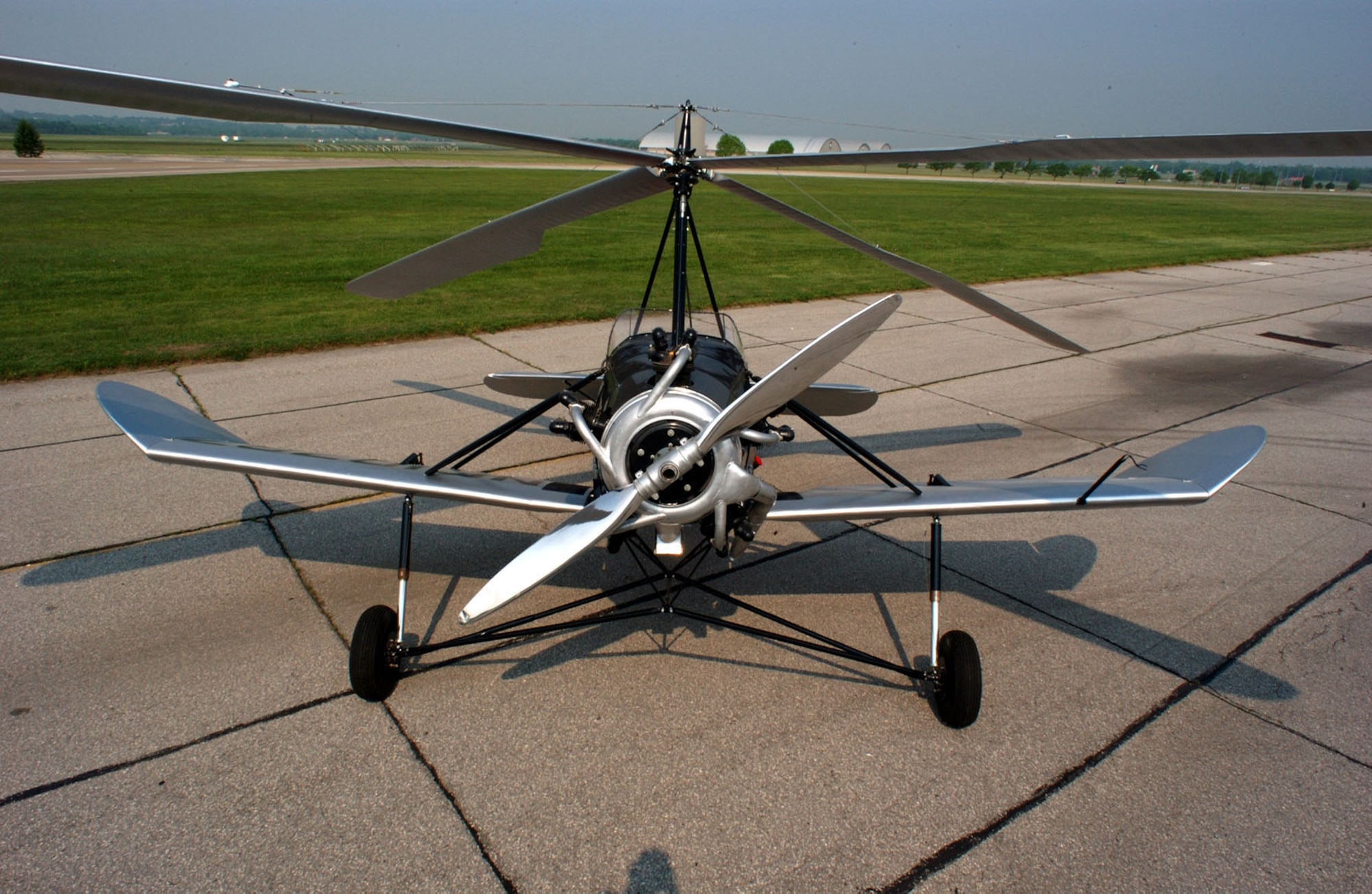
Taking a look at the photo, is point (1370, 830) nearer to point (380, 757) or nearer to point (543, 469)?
point (380, 757)

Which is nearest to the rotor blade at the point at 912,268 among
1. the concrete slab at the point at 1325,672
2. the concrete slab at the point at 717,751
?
the concrete slab at the point at 717,751

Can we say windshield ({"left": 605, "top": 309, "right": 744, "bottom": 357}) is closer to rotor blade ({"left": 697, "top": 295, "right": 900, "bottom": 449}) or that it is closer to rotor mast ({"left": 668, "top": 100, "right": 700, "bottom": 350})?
rotor mast ({"left": 668, "top": 100, "right": 700, "bottom": 350})

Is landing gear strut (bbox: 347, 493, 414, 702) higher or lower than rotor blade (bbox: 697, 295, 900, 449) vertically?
lower

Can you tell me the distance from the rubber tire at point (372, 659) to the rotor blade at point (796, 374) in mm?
1912

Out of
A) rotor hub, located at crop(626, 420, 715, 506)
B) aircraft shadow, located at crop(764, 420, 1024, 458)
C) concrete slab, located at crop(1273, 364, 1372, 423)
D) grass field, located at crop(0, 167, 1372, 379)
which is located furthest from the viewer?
grass field, located at crop(0, 167, 1372, 379)

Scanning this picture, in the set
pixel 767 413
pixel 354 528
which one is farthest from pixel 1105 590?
pixel 354 528

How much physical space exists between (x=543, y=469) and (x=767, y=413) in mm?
3754

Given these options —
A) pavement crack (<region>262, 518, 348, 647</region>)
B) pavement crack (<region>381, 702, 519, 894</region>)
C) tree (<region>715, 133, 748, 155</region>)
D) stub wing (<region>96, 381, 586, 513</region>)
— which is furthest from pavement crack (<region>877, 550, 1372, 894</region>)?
tree (<region>715, 133, 748, 155</region>)

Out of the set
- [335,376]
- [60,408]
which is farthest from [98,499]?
[335,376]

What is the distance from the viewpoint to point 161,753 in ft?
11.8

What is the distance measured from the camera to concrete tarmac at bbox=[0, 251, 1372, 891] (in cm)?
319

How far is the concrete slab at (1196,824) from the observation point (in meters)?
3.14

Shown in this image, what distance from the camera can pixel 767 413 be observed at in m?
3.47

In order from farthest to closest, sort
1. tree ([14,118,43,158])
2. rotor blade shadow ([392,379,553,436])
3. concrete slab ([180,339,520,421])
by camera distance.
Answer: tree ([14,118,43,158])
concrete slab ([180,339,520,421])
rotor blade shadow ([392,379,553,436])
